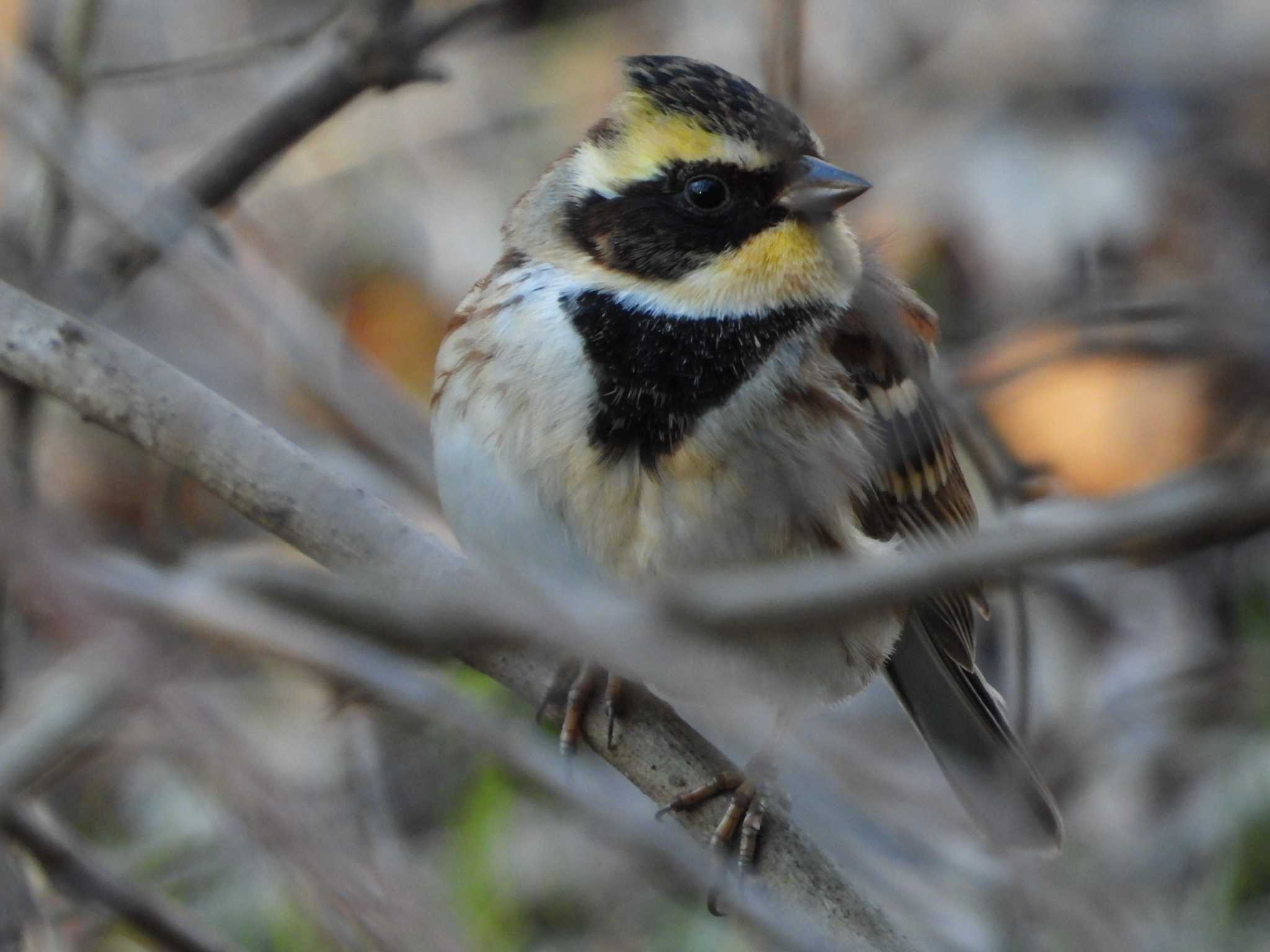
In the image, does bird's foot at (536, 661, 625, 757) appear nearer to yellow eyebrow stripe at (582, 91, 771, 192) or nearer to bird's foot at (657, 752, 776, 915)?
bird's foot at (657, 752, 776, 915)

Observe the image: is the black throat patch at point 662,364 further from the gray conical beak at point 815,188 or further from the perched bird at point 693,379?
the gray conical beak at point 815,188

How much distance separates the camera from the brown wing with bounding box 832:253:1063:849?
3.14 metres

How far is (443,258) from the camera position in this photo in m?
6.25

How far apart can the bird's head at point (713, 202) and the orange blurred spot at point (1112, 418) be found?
2.36 m

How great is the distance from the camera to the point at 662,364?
2959mm

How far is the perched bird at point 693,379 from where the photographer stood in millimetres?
2873

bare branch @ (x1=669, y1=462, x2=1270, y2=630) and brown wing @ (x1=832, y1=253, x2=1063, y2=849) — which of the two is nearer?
bare branch @ (x1=669, y1=462, x2=1270, y2=630)

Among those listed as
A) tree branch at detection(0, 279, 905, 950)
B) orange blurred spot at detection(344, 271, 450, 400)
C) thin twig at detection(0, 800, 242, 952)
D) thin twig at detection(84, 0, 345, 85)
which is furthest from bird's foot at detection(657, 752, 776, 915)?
orange blurred spot at detection(344, 271, 450, 400)

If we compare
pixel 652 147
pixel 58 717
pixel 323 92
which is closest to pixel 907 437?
pixel 652 147

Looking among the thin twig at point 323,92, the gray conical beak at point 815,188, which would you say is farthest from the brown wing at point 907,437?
A: the thin twig at point 323,92

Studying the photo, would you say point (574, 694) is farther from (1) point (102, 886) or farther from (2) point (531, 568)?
(1) point (102, 886)

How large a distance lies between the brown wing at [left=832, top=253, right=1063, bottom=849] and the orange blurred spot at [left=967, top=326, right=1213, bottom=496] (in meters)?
1.86

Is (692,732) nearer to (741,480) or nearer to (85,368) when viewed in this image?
(741,480)

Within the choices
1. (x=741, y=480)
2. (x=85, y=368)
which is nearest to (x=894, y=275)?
(x=741, y=480)
